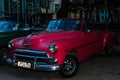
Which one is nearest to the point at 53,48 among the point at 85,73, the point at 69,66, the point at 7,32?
the point at 69,66

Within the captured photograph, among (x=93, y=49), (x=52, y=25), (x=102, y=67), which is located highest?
(x=52, y=25)

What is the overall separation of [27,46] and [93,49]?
273 cm

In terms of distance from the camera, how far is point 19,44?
8.33 metres

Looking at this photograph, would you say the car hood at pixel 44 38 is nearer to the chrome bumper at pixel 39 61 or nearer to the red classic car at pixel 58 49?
the red classic car at pixel 58 49

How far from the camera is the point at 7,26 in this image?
11344mm

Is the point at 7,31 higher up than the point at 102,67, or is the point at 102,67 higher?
the point at 7,31

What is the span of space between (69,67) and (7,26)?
4230 mm

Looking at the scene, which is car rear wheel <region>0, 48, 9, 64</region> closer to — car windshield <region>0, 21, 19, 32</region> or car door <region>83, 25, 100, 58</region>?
car windshield <region>0, 21, 19, 32</region>

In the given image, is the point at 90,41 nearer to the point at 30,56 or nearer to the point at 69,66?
the point at 69,66

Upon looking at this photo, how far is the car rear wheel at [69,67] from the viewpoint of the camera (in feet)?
25.9

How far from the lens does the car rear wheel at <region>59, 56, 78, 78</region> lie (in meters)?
7.91

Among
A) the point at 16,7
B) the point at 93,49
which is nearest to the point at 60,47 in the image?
the point at 93,49

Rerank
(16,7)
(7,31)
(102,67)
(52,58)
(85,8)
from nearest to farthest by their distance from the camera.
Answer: (52,58), (102,67), (7,31), (85,8), (16,7)

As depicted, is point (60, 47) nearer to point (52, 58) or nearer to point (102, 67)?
point (52, 58)
